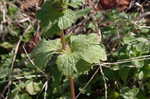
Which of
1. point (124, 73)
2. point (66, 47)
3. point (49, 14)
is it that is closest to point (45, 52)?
point (66, 47)

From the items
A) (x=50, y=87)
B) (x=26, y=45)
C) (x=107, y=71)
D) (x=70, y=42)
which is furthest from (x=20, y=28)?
(x=70, y=42)

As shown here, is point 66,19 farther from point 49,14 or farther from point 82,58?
point 82,58

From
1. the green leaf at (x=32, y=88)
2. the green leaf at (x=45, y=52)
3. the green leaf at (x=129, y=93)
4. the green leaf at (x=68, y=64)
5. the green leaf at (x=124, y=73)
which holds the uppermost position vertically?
the green leaf at (x=45, y=52)

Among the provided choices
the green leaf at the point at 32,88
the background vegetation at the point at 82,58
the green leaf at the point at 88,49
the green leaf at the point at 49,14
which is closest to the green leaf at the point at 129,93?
the background vegetation at the point at 82,58

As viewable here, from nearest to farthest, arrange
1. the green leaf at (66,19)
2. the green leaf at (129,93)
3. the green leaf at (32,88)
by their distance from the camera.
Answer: the green leaf at (66,19) → the green leaf at (129,93) → the green leaf at (32,88)

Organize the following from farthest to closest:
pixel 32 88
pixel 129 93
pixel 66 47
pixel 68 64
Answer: pixel 32 88 < pixel 129 93 < pixel 66 47 < pixel 68 64

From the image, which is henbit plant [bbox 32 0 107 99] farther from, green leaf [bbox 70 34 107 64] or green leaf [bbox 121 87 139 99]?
green leaf [bbox 121 87 139 99]

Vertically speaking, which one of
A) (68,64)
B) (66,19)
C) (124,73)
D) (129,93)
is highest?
(66,19)

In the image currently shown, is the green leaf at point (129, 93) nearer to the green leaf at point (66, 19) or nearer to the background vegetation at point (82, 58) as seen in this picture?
the background vegetation at point (82, 58)

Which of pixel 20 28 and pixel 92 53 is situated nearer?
pixel 92 53

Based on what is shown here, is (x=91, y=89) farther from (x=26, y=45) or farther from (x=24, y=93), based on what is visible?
(x=26, y=45)

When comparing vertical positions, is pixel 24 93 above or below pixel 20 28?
below
